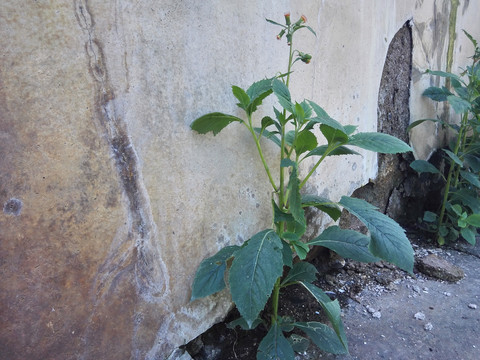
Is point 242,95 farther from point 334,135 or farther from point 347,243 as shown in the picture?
point 347,243

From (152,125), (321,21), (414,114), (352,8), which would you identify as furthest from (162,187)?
(414,114)

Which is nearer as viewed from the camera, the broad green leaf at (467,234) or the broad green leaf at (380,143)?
the broad green leaf at (380,143)

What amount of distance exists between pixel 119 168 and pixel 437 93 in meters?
2.20

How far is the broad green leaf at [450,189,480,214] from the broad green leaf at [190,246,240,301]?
1.70m

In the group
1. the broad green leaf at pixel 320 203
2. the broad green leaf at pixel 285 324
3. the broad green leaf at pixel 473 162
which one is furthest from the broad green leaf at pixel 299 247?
the broad green leaf at pixel 473 162

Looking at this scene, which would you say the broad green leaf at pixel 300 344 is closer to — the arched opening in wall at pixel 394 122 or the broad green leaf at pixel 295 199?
the broad green leaf at pixel 295 199

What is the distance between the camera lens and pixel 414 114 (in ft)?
8.37

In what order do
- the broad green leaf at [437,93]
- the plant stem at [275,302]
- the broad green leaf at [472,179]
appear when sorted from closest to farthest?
the plant stem at [275,302], the broad green leaf at [472,179], the broad green leaf at [437,93]

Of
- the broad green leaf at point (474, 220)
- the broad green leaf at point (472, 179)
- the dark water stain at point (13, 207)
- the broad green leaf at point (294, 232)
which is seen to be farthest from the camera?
the broad green leaf at point (472, 179)

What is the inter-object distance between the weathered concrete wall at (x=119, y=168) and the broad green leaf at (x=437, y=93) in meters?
1.39

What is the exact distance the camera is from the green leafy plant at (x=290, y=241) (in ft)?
3.56

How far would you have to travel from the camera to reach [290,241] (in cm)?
131

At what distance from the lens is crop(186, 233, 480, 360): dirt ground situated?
1.42m

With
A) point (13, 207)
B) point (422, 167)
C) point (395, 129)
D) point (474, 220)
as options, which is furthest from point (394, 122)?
point (13, 207)
